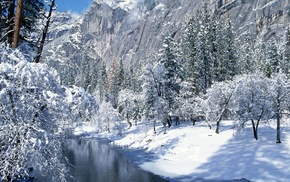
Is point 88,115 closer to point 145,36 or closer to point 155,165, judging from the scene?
point 155,165

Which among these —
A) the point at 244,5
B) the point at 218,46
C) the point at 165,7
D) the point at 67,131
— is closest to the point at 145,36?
the point at 165,7

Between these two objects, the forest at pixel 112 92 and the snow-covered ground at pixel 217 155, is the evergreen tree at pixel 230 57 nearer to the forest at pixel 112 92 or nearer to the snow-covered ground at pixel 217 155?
the forest at pixel 112 92

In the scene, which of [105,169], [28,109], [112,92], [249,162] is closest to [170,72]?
[105,169]

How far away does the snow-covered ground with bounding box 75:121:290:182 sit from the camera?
24.0 meters

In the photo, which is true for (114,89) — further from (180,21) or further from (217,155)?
(180,21)

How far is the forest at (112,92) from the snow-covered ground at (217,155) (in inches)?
72.3

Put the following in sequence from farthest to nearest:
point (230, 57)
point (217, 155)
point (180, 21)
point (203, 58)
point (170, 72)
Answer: point (180, 21) → point (230, 57) → point (203, 58) → point (170, 72) → point (217, 155)

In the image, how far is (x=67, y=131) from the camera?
8.81 meters

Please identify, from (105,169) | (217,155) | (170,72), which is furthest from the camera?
(170,72)

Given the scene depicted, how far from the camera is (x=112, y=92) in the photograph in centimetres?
8131

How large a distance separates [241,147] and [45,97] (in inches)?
1024

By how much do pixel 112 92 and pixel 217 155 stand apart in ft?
182

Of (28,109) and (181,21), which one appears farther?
(181,21)

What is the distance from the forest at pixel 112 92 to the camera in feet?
22.9
